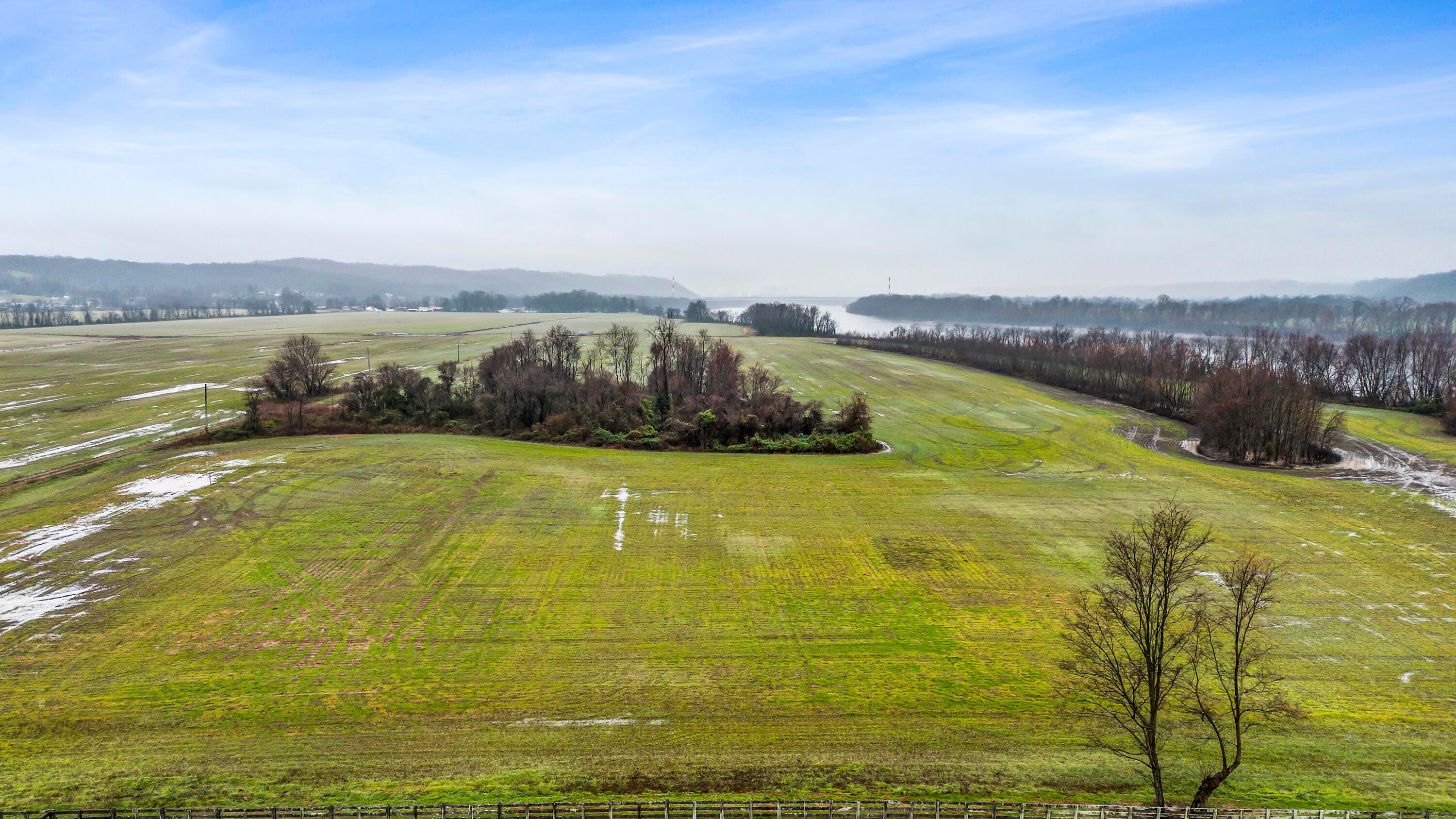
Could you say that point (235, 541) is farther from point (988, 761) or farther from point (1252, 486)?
point (1252, 486)

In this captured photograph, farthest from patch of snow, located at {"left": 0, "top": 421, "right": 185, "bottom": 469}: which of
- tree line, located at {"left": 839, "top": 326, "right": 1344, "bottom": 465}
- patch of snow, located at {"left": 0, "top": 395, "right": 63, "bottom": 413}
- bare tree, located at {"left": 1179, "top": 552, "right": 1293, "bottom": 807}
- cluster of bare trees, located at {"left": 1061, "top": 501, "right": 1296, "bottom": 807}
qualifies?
tree line, located at {"left": 839, "top": 326, "right": 1344, "bottom": 465}

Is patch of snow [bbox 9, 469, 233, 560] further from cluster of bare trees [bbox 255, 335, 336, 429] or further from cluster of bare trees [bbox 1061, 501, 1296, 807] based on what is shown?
cluster of bare trees [bbox 1061, 501, 1296, 807]

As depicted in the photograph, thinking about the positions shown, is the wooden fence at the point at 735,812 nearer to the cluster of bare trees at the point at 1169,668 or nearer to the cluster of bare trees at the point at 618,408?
the cluster of bare trees at the point at 1169,668

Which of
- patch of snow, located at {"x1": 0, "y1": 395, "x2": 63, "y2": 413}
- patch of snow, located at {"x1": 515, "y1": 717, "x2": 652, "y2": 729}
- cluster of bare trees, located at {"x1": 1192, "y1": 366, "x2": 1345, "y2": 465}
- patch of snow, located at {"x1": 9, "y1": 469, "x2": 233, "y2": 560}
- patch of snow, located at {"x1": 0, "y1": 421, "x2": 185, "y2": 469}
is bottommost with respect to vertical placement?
patch of snow, located at {"x1": 515, "y1": 717, "x2": 652, "y2": 729}

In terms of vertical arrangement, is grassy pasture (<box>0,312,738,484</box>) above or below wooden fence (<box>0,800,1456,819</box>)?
above

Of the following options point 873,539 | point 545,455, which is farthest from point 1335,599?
point 545,455

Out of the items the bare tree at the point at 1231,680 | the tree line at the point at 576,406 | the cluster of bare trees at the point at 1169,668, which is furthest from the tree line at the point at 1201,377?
the bare tree at the point at 1231,680
